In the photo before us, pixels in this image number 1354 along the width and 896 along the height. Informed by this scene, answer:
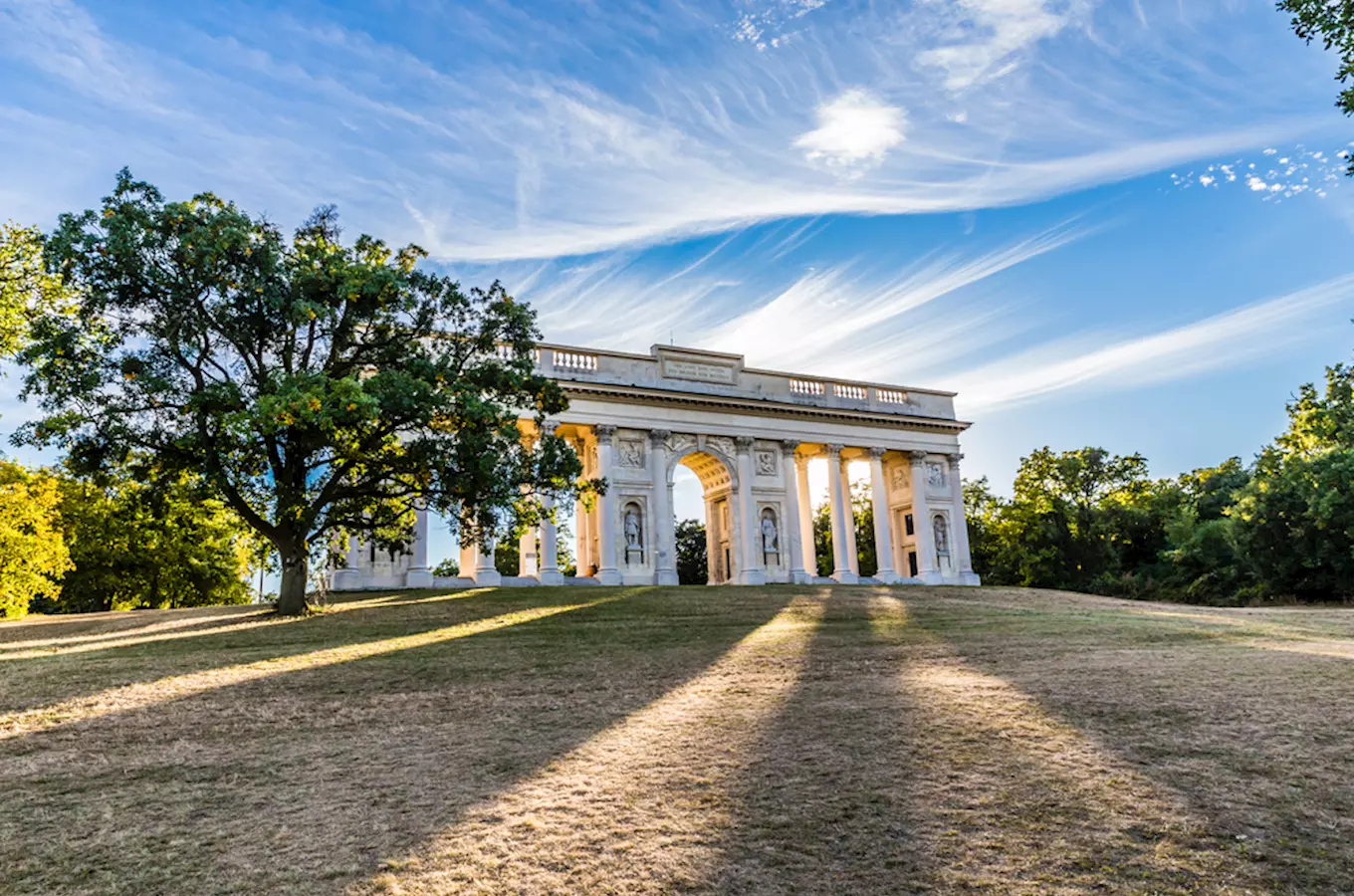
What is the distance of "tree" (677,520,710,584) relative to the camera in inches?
2630

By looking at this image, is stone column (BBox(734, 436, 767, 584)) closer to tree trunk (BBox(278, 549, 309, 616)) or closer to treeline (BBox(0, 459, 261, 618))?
treeline (BBox(0, 459, 261, 618))

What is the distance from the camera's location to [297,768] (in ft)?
25.5

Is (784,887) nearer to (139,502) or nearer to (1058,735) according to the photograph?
(1058,735)

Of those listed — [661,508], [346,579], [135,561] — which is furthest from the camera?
[135,561]

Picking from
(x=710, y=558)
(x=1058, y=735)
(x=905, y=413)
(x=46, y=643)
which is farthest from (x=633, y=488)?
(x=1058, y=735)

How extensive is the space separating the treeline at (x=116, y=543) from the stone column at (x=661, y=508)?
18.6 metres

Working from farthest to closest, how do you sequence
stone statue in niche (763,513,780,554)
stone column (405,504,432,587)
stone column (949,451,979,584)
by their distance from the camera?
stone column (949,451,979,584)
stone statue in niche (763,513,780,554)
stone column (405,504,432,587)

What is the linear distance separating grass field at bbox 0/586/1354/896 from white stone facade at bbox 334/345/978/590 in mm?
26168

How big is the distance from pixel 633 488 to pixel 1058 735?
115ft

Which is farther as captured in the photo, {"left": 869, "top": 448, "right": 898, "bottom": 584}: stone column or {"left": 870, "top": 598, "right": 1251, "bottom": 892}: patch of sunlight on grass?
{"left": 869, "top": 448, "right": 898, "bottom": 584}: stone column

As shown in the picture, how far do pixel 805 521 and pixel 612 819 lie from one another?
42.7 m

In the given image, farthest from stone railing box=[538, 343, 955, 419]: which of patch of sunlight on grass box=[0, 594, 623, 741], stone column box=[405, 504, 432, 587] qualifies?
patch of sunlight on grass box=[0, 594, 623, 741]

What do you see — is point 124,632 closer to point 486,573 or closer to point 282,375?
point 282,375

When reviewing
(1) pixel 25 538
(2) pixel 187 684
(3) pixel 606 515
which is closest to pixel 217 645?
(2) pixel 187 684
